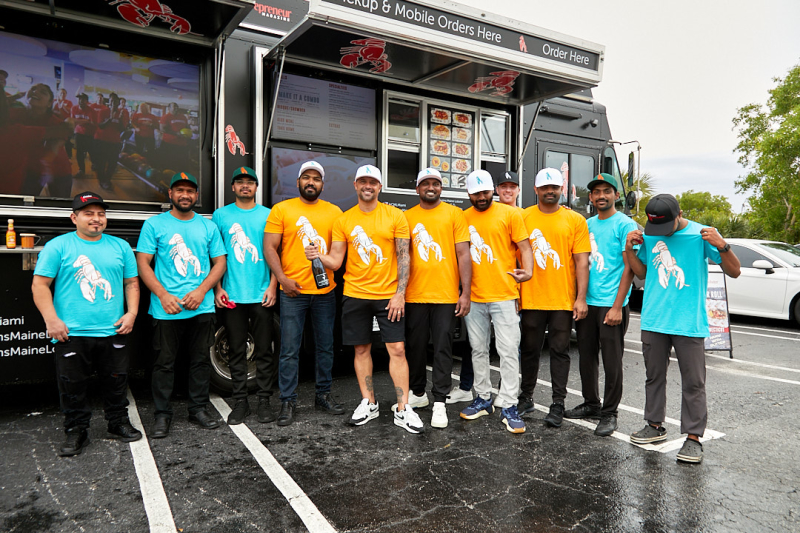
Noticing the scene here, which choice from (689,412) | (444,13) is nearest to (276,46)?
(444,13)

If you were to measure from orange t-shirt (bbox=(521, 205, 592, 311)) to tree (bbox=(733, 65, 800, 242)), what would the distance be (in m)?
25.8

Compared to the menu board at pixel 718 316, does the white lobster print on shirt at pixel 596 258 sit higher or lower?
higher

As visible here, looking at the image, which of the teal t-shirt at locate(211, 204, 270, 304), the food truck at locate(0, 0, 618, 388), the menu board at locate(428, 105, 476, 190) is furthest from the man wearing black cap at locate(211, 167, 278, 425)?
the menu board at locate(428, 105, 476, 190)

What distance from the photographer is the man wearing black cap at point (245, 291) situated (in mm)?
4188

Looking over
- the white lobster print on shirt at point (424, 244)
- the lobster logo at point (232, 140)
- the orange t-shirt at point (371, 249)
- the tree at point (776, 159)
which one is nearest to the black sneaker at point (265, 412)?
the orange t-shirt at point (371, 249)

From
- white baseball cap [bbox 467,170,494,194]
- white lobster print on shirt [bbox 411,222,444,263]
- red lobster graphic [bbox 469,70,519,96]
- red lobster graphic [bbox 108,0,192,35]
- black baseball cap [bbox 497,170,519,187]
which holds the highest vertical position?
red lobster graphic [bbox 108,0,192,35]

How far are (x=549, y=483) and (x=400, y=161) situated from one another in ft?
11.3

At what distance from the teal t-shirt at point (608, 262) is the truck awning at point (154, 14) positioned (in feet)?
10.8

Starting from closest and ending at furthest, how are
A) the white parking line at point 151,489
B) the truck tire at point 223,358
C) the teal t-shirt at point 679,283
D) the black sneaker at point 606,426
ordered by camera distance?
the white parking line at point 151,489
the teal t-shirt at point 679,283
the black sneaker at point 606,426
the truck tire at point 223,358

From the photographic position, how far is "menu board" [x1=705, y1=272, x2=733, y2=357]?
21.7ft

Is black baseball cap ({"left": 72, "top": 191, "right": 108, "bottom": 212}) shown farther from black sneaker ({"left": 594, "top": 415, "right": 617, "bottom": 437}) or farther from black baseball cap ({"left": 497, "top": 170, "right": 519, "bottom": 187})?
black sneaker ({"left": 594, "top": 415, "right": 617, "bottom": 437})

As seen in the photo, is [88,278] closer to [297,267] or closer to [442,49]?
[297,267]

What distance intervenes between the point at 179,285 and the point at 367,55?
2.60 metres

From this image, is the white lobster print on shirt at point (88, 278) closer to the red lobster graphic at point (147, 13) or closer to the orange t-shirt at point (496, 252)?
the red lobster graphic at point (147, 13)
